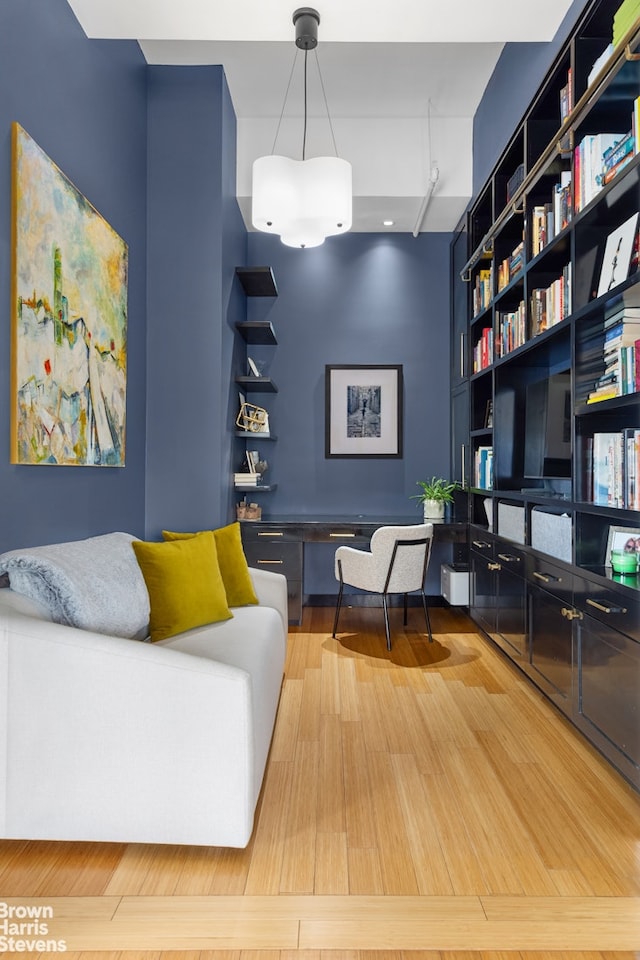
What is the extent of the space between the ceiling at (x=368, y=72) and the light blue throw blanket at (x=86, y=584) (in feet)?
7.44

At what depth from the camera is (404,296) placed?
5.15m

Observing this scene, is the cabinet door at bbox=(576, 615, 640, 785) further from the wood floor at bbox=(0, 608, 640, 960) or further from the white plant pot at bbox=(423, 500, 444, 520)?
the white plant pot at bbox=(423, 500, 444, 520)

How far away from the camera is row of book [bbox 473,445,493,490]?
399 cm

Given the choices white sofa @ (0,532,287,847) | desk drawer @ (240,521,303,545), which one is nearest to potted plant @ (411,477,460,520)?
desk drawer @ (240,521,303,545)

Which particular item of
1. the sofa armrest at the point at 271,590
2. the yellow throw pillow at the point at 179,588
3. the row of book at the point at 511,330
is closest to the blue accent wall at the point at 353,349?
the row of book at the point at 511,330

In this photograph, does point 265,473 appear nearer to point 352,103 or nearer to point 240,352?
point 240,352

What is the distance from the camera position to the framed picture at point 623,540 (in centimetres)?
231

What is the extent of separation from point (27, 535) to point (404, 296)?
373cm

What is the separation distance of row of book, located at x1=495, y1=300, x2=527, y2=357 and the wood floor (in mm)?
1974

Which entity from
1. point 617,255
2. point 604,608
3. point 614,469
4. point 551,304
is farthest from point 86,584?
point 551,304

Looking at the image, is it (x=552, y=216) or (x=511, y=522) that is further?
(x=511, y=522)

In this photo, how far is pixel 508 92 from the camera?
3.70m

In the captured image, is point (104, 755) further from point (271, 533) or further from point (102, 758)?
point (271, 533)

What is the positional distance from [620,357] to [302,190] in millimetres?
1921
